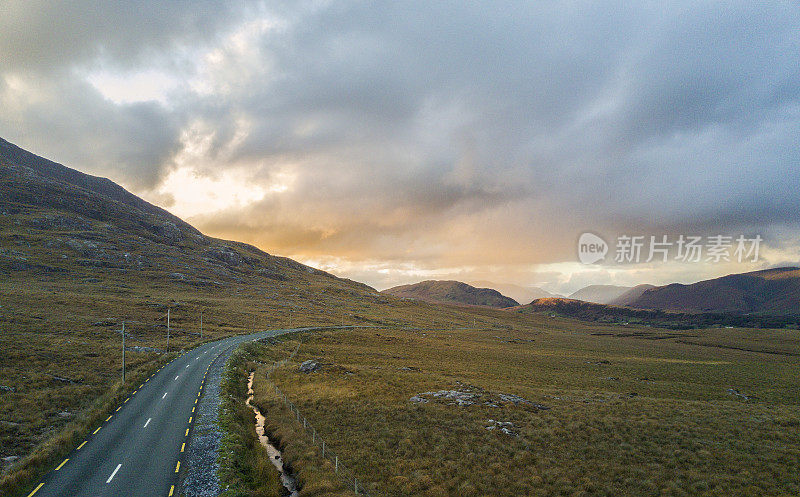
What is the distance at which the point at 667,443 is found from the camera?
29.3 meters

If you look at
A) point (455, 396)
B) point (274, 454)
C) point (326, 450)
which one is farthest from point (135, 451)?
point (455, 396)

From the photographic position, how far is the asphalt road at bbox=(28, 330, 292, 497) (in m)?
20.9

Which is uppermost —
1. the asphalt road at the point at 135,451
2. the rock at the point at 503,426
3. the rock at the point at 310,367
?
the rock at the point at 503,426

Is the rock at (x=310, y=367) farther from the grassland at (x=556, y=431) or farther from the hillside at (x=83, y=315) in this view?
the hillside at (x=83, y=315)

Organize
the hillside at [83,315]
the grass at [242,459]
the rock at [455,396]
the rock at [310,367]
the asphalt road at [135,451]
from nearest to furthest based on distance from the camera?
the asphalt road at [135,451] → the grass at [242,459] → the hillside at [83,315] → the rock at [455,396] → the rock at [310,367]

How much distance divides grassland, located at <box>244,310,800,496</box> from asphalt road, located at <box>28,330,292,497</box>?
9004mm

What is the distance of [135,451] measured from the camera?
25594mm

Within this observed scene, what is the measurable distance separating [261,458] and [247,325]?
8638cm

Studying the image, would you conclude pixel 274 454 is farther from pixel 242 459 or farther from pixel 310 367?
pixel 310 367

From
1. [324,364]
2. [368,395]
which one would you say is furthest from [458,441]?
[324,364]

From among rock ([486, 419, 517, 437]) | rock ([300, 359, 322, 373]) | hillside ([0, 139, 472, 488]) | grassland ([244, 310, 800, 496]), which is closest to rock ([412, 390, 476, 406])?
grassland ([244, 310, 800, 496])

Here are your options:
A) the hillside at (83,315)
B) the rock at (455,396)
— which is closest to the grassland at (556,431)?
the rock at (455,396)

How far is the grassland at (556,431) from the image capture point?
75.1ft

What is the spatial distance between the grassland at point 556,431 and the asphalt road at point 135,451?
354 inches
